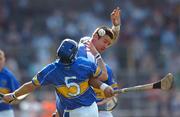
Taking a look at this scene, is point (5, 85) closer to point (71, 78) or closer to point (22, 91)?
point (22, 91)

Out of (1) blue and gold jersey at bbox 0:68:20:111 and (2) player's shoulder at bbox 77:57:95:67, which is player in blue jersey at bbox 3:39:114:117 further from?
(1) blue and gold jersey at bbox 0:68:20:111

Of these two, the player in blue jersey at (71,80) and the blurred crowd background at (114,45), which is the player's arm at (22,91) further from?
the blurred crowd background at (114,45)

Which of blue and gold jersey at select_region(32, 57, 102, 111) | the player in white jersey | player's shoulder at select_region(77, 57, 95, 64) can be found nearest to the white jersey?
the player in white jersey

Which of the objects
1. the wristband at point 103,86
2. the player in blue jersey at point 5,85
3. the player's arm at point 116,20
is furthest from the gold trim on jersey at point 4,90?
the wristband at point 103,86

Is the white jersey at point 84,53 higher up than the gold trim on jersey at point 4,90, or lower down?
higher up

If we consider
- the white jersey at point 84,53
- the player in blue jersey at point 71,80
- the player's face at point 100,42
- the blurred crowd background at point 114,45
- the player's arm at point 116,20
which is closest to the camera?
the player in blue jersey at point 71,80

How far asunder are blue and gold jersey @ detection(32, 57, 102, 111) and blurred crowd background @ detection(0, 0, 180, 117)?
821 centimetres

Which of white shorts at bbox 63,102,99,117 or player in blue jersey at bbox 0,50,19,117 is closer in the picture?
white shorts at bbox 63,102,99,117

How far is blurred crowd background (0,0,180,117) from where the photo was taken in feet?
71.1

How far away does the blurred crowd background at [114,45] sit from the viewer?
71.1 feet

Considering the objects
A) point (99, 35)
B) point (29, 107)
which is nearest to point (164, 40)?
point (29, 107)

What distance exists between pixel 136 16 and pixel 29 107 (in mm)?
5942

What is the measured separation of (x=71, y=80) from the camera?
12523 mm

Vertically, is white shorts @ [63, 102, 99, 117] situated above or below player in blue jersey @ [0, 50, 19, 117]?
below
